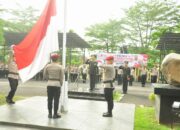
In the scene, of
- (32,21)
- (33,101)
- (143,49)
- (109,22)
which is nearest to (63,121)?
(33,101)

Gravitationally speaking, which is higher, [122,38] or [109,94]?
[122,38]

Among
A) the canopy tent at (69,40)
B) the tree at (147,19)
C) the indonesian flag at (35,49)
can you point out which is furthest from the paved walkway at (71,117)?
the tree at (147,19)

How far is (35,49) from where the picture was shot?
934 cm

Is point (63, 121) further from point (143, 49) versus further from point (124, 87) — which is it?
point (143, 49)

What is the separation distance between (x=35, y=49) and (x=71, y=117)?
2.38 metres

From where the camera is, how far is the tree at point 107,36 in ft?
116

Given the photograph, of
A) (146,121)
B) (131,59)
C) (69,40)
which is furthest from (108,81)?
(131,59)

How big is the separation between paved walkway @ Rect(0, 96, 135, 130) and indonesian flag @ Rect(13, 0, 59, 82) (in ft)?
4.14

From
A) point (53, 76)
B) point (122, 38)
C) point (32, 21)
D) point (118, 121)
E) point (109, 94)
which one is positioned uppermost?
point (32, 21)

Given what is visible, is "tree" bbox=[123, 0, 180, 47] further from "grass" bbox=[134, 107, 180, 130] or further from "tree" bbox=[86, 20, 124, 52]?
"grass" bbox=[134, 107, 180, 130]

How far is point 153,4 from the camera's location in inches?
1302

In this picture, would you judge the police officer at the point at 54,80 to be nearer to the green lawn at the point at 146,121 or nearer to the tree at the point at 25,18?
the green lawn at the point at 146,121

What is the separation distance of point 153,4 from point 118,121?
2615 centimetres

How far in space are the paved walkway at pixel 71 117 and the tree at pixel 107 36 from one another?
24368mm
